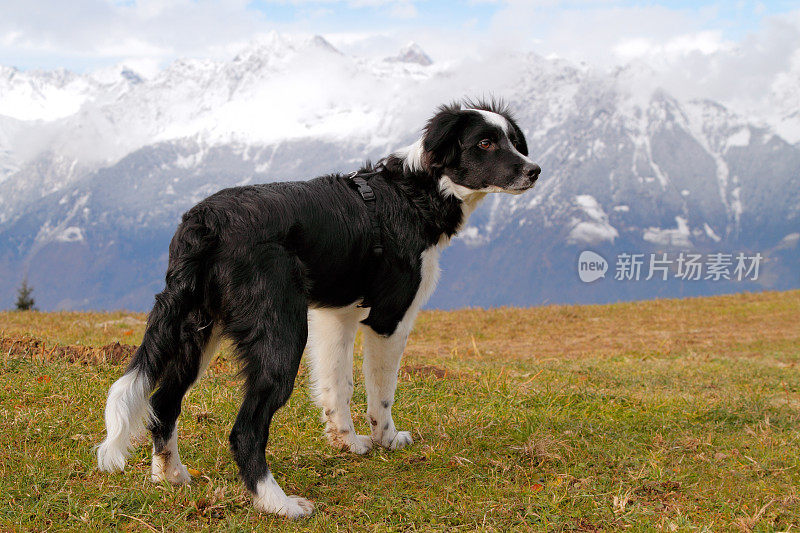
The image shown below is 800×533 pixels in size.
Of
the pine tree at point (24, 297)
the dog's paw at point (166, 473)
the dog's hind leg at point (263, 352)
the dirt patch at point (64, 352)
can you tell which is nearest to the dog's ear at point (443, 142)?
the dog's hind leg at point (263, 352)

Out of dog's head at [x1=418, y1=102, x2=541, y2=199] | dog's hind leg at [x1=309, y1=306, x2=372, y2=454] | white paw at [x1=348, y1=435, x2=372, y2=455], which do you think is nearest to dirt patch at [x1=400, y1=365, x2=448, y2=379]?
white paw at [x1=348, y1=435, x2=372, y2=455]

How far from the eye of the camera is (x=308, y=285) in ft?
12.3

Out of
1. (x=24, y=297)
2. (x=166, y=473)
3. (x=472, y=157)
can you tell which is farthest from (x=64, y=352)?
(x=24, y=297)

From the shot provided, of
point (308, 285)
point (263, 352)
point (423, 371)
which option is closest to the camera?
point (263, 352)

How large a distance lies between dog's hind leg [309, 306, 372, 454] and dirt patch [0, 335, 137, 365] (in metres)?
2.71

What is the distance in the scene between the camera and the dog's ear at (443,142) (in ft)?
14.9

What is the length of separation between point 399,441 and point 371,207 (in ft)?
5.50

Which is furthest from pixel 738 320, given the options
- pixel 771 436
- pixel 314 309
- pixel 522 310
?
pixel 314 309

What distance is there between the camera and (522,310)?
1536cm

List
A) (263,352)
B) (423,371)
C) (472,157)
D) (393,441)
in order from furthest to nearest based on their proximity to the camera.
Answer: (423,371) < (393,441) < (472,157) < (263,352)

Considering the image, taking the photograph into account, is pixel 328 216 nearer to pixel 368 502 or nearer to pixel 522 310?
pixel 368 502

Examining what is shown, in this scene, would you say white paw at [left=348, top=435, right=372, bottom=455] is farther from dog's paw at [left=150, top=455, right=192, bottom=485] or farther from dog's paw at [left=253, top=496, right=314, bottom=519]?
dog's paw at [left=150, top=455, right=192, bottom=485]

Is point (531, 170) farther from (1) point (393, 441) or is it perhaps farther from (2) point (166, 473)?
(2) point (166, 473)

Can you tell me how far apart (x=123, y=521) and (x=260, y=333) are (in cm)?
122
